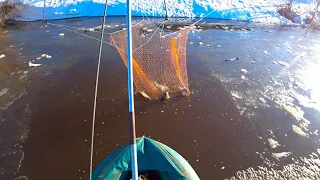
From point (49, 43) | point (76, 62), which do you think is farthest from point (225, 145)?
point (49, 43)

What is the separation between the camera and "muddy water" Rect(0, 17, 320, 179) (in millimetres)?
4832

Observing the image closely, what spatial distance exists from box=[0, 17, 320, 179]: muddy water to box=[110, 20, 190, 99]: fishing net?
0.40 m

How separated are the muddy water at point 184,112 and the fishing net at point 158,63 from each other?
40cm

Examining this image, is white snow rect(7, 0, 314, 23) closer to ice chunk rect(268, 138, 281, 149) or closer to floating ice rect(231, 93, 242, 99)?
floating ice rect(231, 93, 242, 99)

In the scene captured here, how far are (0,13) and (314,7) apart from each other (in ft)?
56.3

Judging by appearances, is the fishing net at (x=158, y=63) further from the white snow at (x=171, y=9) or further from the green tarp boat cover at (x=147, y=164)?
the white snow at (x=171, y=9)

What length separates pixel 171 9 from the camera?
14477 millimetres

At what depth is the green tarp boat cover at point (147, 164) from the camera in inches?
123

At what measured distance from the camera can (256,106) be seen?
655 cm

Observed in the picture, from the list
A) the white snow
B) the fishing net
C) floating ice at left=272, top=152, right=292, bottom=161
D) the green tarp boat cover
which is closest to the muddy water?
floating ice at left=272, top=152, right=292, bottom=161

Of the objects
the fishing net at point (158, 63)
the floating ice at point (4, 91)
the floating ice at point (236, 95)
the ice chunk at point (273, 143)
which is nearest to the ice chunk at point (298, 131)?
the ice chunk at point (273, 143)

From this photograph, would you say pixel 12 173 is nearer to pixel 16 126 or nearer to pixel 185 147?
pixel 16 126

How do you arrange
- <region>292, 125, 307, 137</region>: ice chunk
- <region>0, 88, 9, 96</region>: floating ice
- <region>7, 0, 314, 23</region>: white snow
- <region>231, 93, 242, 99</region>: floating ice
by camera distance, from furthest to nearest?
<region>7, 0, 314, 23</region>: white snow, <region>231, 93, 242, 99</region>: floating ice, <region>0, 88, 9, 96</region>: floating ice, <region>292, 125, 307, 137</region>: ice chunk

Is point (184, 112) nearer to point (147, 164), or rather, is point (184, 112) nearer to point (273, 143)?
point (273, 143)
